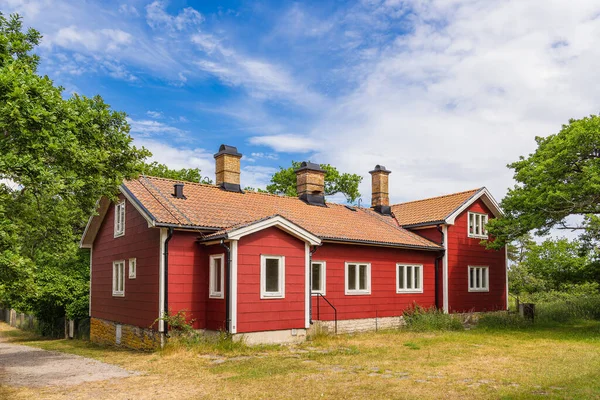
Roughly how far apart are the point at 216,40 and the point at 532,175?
43.6ft

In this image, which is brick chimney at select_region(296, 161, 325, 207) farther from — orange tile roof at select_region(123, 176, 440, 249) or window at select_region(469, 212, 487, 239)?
window at select_region(469, 212, 487, 239)

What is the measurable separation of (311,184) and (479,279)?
8773 mm

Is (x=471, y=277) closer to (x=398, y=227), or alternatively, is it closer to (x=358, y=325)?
(x=398, y=227)

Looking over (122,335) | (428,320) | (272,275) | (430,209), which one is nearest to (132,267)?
(122,335)

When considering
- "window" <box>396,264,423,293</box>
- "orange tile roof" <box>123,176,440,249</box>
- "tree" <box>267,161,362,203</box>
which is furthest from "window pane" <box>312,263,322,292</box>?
"tree" <box>267,161,362,203</box>

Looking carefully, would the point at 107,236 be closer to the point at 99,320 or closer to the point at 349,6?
the point at 99,320

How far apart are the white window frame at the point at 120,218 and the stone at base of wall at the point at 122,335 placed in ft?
10.7

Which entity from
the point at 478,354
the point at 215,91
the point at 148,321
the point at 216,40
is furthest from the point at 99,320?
the point at 478,354

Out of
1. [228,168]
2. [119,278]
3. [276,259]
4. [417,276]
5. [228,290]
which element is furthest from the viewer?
[417,276]

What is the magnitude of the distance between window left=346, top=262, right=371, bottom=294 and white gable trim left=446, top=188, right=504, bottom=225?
4.57 metres

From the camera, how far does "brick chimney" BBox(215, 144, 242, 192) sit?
830 inches

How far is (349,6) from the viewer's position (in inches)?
518

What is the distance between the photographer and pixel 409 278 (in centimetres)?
2189

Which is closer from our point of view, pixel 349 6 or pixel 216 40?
pixel 349 6
